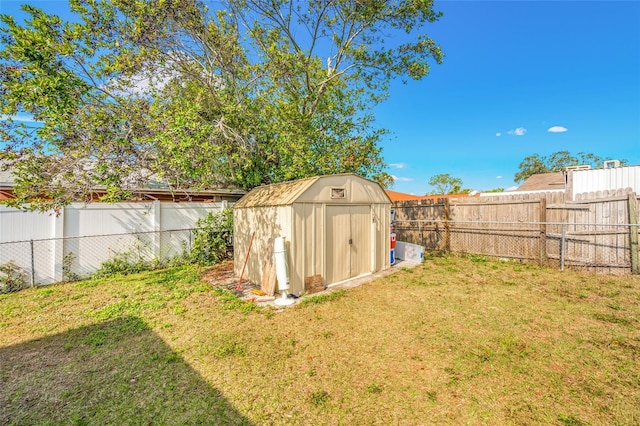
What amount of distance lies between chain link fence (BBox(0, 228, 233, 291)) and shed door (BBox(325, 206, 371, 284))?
4687mm

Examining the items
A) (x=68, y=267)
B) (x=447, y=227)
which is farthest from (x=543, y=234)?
(x=68, y=267)

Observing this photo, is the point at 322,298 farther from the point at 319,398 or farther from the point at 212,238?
the point at 212,238

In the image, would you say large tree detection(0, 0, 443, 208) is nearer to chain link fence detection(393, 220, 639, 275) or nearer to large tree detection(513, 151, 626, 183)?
chain link fence detection(393, 220, 639, 275)

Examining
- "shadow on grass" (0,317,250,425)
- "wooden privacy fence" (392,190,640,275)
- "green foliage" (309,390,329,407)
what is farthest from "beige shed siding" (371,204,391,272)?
"shadow on grass" (0,317,250,425)

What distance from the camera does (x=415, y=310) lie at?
4.42 m

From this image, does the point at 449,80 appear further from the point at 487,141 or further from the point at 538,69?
the point at 487,141

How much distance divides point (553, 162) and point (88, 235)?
42.8m

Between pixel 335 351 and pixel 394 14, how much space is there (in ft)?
33.7

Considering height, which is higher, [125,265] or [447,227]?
[447,227]

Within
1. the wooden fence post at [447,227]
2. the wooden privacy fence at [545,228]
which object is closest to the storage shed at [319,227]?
the wooden fence post at [447,227]

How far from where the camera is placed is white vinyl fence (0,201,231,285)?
560 centimetres

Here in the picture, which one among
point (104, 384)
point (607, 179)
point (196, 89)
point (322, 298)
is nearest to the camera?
point (104, 384)

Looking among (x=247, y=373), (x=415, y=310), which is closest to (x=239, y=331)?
(x=247, y=373)

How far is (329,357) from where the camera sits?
3100 mm
